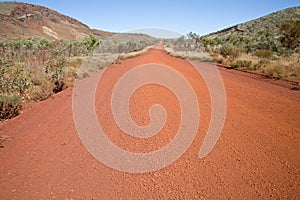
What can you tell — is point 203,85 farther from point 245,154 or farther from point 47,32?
point 47,32

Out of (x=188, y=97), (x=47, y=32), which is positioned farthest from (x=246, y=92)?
(x=47, y=32)

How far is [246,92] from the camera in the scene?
9.09 metres

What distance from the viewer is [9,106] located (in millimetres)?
7230

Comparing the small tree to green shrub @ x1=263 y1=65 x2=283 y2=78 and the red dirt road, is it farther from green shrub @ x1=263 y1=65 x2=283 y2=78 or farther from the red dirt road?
the red dirt road

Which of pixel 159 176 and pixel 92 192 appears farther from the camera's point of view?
pixel 159 176

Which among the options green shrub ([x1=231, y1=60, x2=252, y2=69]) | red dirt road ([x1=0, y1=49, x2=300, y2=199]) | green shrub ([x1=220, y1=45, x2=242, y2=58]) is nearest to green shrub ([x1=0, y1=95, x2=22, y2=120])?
red dirt road ([x1=0, y1=49, x2=300, y2=199])

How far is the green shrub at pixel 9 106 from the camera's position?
6.96 m

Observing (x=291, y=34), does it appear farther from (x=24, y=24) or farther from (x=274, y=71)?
(x=24, y=24)

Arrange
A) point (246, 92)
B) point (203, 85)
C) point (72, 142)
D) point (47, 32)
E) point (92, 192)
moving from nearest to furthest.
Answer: point (92, 192)
point (72, 142)
point (246, 92)
point (203, 85)
point (47, 32)

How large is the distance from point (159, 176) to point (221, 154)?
133 centimetres

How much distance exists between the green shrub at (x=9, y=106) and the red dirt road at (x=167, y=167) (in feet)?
1.30

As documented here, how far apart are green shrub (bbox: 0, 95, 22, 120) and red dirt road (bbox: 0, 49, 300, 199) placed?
40cm

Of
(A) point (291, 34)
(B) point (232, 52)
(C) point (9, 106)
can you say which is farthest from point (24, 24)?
(C) point (9, 106)

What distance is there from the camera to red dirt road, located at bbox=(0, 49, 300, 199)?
337 centimetres
